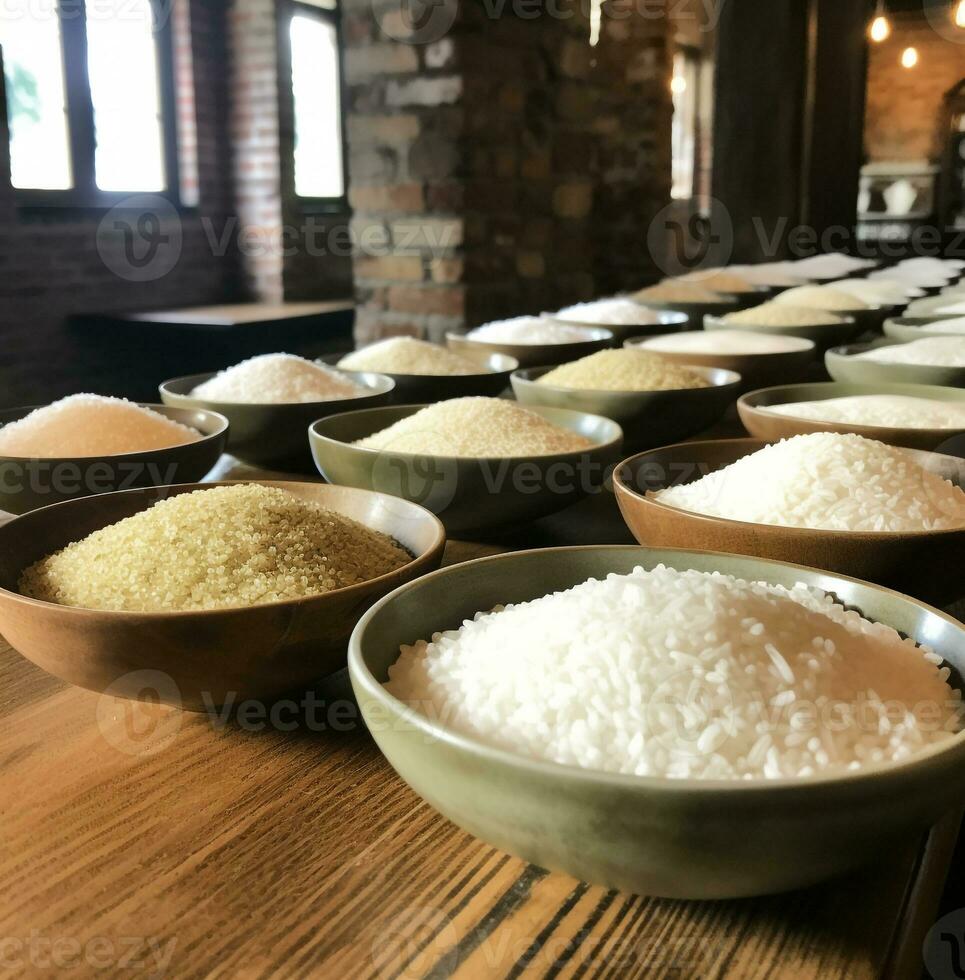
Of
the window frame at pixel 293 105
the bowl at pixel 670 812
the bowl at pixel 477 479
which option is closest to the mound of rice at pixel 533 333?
the bowl at pixel 477 479

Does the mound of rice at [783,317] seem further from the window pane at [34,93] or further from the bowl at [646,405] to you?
the window pane at [34,93]

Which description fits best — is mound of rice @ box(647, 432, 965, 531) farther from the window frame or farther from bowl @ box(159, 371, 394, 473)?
the window frame

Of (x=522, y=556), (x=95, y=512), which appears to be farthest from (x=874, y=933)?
(x=95, y=512)

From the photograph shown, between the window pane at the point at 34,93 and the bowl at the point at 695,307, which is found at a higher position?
the window pane at the point at 34,93

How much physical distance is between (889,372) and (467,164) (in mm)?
1434

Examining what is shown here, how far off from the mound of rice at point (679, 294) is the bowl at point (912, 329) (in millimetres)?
461

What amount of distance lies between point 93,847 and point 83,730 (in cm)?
14

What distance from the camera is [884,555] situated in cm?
76

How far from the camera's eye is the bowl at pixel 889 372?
4.69 feet

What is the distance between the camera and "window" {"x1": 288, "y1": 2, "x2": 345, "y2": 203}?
5938mm

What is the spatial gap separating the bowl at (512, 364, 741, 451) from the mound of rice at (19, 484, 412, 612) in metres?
0.56

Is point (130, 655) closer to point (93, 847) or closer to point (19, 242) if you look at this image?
point (93, 847)
